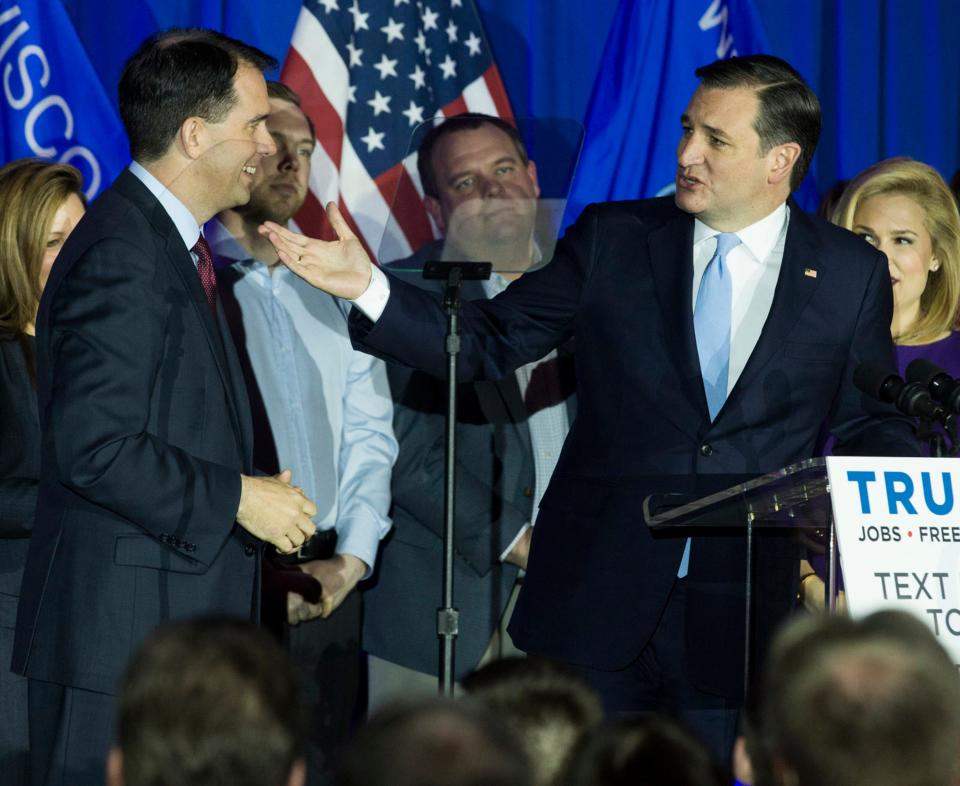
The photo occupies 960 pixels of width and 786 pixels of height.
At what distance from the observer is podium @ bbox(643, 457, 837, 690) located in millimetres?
2730

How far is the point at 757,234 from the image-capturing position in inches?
142

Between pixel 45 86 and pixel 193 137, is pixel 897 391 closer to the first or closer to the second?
pixel 193 137

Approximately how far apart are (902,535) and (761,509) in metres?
0.33

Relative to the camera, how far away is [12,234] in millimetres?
4031

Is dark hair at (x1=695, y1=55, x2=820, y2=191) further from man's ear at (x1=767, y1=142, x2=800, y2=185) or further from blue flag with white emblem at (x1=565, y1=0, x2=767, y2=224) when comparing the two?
blue flag with white emblem at (x1=565, y1=0, x2=767, y2=224)

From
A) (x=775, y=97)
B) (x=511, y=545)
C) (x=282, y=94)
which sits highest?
(x=282, y=94)

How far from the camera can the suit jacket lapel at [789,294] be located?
3.42 meters

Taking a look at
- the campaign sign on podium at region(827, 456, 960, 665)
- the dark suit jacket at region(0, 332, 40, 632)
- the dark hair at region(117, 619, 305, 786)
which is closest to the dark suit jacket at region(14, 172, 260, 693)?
the dark suit jacket at region(0, 332, 40, 632)

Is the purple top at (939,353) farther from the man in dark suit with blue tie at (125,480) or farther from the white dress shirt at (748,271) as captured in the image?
the man in dark suit with blue tie at (125,480)

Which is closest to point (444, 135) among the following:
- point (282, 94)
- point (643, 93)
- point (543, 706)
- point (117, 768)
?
point (282, 94)

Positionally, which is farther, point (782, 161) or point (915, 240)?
point (915, 240)

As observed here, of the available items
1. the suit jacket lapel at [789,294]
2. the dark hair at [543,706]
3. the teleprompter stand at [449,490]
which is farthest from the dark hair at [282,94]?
the dark hair at [543,706]

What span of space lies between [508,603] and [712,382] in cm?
138

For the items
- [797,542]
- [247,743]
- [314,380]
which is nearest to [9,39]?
[314,380]
